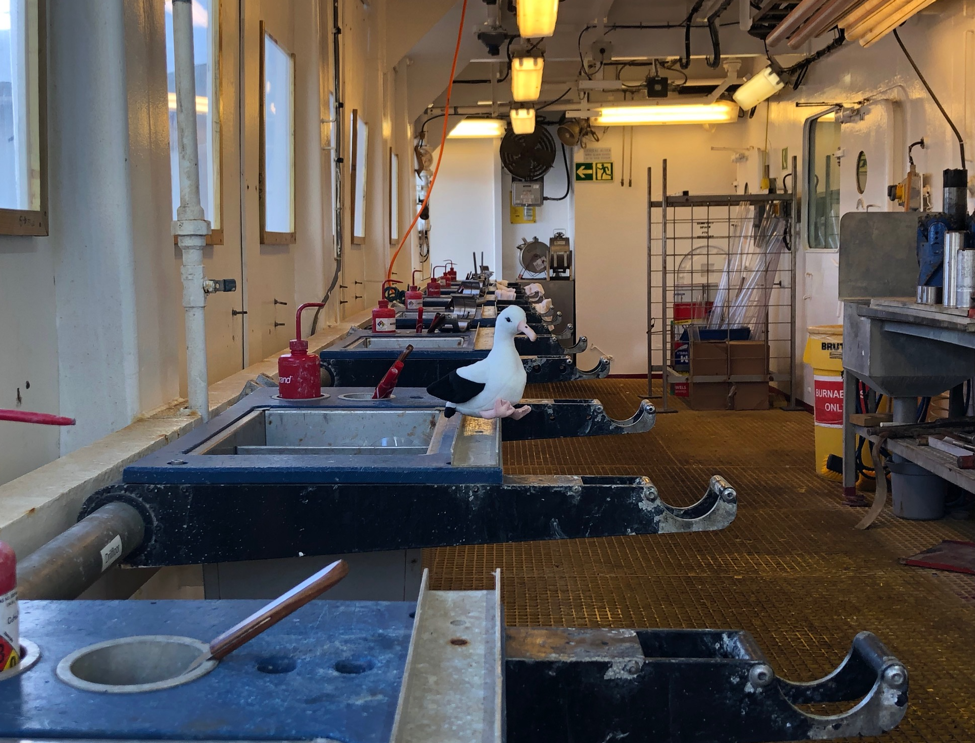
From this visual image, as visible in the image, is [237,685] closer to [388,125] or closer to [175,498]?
[175,498]

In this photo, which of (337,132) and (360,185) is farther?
(360,185)

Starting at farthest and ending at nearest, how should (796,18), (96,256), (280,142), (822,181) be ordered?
(822,181), (796,18), (280,142), (96,256)

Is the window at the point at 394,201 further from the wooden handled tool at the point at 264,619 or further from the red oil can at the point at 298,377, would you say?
the wooden handled tool at the point at 264,619

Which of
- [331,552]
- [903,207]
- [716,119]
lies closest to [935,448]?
[903,207]

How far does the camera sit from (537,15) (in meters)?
4.59

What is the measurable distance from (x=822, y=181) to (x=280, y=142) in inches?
203

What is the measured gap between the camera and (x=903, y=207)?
219 inches

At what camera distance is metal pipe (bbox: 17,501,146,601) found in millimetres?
1224

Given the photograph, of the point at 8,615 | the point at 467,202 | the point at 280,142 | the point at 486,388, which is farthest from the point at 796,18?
the point at 467,202

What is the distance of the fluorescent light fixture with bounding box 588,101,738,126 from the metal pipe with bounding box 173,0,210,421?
25.9ft

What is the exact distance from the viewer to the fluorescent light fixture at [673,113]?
9352 mm

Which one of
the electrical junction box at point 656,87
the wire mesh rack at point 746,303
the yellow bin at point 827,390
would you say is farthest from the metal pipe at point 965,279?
the electrical junction box at point 656,87

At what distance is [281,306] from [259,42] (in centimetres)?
110

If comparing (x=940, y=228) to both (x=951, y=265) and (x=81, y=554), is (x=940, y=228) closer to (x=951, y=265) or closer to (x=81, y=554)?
(x=951, y=265)
